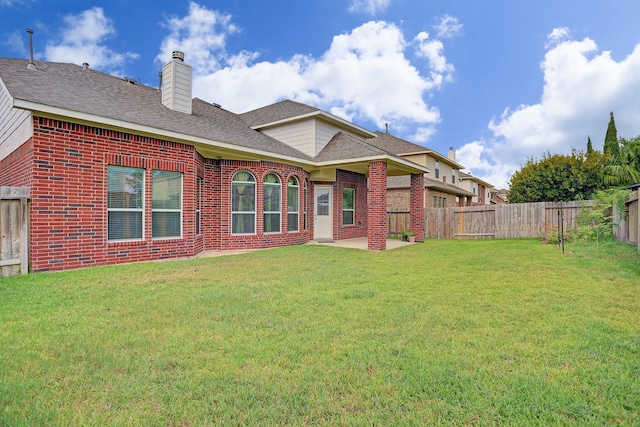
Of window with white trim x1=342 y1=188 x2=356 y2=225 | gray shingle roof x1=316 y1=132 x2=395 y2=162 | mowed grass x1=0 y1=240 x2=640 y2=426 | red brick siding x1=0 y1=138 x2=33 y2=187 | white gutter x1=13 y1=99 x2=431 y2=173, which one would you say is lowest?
mowed grass x1=0 y1=240 x2=640 y2=426

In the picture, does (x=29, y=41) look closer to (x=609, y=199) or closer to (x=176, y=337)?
(x=176, y=337)

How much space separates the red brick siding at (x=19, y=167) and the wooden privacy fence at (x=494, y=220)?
15.3 m

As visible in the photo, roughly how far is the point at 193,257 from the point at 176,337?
6718mm

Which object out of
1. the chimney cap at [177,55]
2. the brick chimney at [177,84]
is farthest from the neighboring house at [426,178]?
the chimney cap at [177,55]

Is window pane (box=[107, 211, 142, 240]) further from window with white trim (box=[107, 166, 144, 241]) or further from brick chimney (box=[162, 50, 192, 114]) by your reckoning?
brick chimney (box=[162, 50, 192, 114])

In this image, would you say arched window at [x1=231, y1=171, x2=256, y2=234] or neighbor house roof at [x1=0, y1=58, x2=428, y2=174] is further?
arched window at [x1=231, y1=171, x2=256, y2=234]

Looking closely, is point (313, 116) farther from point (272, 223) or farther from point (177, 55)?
point (177, 55)

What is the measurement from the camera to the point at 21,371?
9.05 ft

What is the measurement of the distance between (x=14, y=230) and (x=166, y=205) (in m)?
3.20

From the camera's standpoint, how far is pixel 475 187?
36.4m

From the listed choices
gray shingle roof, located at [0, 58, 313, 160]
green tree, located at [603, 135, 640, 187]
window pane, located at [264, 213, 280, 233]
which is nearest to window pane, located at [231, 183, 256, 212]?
window pane, located at [264, 213, 280, 233]

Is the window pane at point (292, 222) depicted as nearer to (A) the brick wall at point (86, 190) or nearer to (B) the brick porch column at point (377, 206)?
(B) the brick porch column at point (377, 206)

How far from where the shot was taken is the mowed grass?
221 centimetres

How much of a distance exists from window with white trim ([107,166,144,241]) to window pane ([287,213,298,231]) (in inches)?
212
